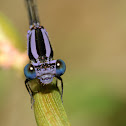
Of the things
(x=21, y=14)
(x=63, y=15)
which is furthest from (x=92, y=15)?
(x=21, y=14)

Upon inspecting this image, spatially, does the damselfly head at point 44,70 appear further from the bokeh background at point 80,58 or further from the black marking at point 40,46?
the bokeh background at point 80,58

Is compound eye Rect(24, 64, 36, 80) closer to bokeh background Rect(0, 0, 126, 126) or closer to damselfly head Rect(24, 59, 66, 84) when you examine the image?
damselfly head Rect(24, 59, 66, 84)

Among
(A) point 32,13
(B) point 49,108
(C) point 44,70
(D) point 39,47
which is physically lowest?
(B) point 49,108

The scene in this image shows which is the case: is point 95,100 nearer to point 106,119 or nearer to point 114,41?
point 106,119

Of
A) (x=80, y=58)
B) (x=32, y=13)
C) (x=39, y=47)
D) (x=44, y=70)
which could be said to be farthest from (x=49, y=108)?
(x=80, y=58)

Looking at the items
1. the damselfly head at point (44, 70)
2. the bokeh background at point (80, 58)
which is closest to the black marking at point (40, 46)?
the damselfly head at point (44, 70)

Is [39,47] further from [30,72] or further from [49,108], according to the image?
[49,108]

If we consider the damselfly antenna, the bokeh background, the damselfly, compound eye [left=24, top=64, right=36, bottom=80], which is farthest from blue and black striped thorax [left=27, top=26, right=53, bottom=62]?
the bokeh background

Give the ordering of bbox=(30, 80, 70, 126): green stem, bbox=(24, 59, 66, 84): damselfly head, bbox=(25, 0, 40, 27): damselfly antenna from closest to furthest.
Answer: bbox=(30, 80, 70, 126): green stem, bbox=(24, 59, 66, 84): damselfly head, bbox=(25, 0, 40, 27): damselfly antenna
